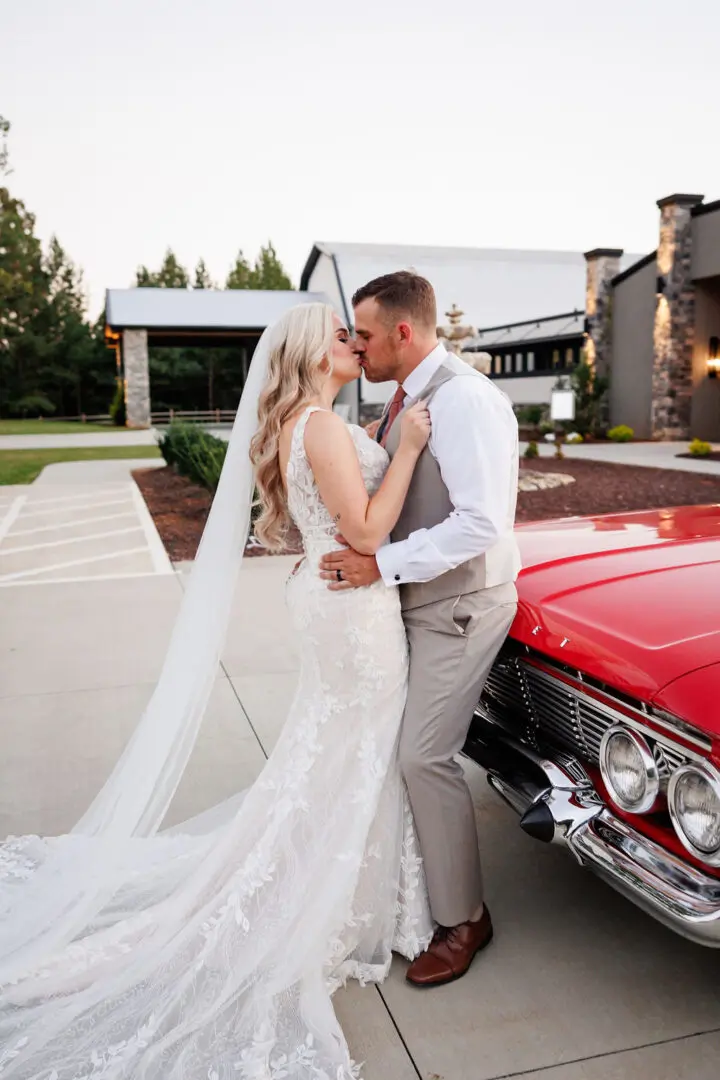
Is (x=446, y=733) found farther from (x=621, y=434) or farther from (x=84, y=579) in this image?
(x=621, y=434)

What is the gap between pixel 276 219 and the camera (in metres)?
70.6

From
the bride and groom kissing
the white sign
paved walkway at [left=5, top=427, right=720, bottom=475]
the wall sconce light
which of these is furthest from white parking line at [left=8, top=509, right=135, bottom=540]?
the wall sconce light

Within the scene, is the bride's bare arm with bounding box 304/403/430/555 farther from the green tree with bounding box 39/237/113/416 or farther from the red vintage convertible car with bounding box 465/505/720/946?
the green tree with bounding box 39/237/113/416

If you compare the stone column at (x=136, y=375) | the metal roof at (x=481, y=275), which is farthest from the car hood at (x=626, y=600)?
the stone column at (x=136, y=375)

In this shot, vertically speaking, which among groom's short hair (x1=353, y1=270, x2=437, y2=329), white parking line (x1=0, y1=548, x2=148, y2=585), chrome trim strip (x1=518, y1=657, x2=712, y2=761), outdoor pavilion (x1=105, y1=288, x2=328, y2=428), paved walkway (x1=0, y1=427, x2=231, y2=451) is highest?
outdoor pavilion (x1=105, y1=288, x2=328, y2=428)

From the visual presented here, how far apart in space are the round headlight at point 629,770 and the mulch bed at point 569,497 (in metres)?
6.65

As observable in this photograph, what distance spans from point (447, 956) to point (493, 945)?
223 mm

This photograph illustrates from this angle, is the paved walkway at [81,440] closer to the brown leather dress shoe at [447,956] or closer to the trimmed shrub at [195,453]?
the trimmed shrub at [195,453]

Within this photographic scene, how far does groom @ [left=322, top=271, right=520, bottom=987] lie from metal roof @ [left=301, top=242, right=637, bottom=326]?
103ft

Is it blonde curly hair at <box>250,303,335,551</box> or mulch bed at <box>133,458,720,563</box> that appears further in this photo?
mulch bed at <box>133,458,720,563</box>

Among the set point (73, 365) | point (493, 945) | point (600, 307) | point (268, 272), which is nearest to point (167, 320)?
point (600, 307)

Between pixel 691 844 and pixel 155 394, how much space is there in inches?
2229

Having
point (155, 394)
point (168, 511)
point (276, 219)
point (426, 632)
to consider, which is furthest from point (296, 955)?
point (276, 219)

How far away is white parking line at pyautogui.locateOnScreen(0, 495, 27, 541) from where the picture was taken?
10366mm
